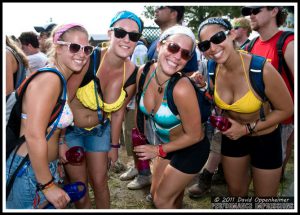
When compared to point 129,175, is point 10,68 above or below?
above

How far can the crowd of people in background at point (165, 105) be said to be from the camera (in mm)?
2650

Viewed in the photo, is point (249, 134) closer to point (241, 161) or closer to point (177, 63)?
point (241, 161)

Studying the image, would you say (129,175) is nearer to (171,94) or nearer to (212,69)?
(212,69)

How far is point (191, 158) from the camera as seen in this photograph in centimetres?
296

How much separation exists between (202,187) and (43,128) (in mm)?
3146

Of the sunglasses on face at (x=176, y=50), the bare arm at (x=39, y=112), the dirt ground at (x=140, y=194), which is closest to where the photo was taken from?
the bare arm at (x=39, y=112)

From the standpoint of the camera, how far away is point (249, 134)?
3207mm

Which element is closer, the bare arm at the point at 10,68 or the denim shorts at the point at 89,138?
the bare arm at the point at 10,68

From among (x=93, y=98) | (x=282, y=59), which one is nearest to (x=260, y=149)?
(x=282, y=59)

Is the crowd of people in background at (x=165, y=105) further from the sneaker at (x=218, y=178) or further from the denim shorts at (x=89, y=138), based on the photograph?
the sneaker at (x=218, y=178)

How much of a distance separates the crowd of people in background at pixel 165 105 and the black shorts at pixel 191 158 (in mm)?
11

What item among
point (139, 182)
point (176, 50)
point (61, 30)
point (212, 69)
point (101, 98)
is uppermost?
point (61, 30)

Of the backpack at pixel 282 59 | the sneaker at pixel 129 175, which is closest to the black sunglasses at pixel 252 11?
the backpack at pixel 282 59

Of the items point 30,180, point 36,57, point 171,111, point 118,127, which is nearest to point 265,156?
point 171,111
